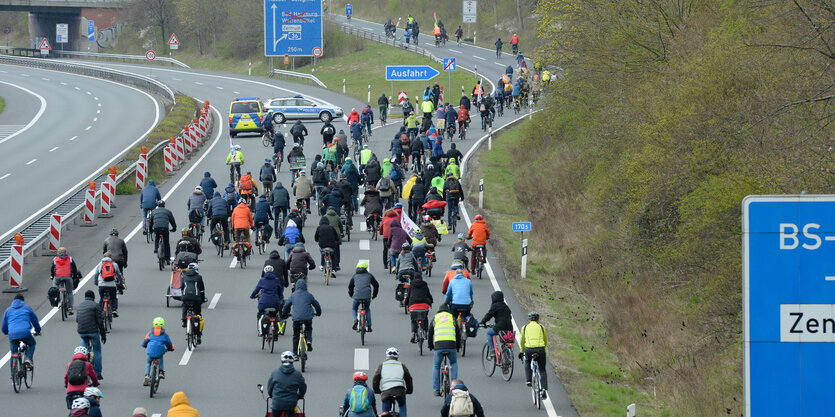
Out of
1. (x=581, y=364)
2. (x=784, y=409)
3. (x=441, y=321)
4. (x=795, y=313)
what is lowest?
(x=581, y=364)

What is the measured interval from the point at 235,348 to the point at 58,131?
40210 millimetres

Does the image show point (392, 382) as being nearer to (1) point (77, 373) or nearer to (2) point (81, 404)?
(2) point (81, 404)

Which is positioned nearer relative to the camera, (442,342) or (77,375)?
(77,375)

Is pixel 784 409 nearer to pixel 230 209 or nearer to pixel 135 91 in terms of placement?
pixel 230 209

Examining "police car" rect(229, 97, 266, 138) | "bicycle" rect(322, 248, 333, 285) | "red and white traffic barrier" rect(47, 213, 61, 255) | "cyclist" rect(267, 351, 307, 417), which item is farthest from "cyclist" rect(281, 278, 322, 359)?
"police car" rect(229, 97, 266, 138)

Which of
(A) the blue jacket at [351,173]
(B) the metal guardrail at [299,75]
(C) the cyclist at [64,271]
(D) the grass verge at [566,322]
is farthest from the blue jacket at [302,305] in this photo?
(B) the metal guardrail at [299,75]

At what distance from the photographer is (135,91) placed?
247ft

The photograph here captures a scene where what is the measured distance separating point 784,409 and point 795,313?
557 millimetres

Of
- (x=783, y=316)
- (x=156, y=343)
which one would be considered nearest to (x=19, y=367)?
(x=156, y=343)

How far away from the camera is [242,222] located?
25641 millimetres

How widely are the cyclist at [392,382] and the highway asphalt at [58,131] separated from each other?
59.0 feet

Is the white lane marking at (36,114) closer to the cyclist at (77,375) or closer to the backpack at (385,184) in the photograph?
the backpack at (385,184)

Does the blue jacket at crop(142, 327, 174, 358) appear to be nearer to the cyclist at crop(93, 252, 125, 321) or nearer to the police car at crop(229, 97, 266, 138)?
the cyclist at crop(93, 252, 125, 321)

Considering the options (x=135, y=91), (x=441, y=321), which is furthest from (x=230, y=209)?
(x=135, y=91)
